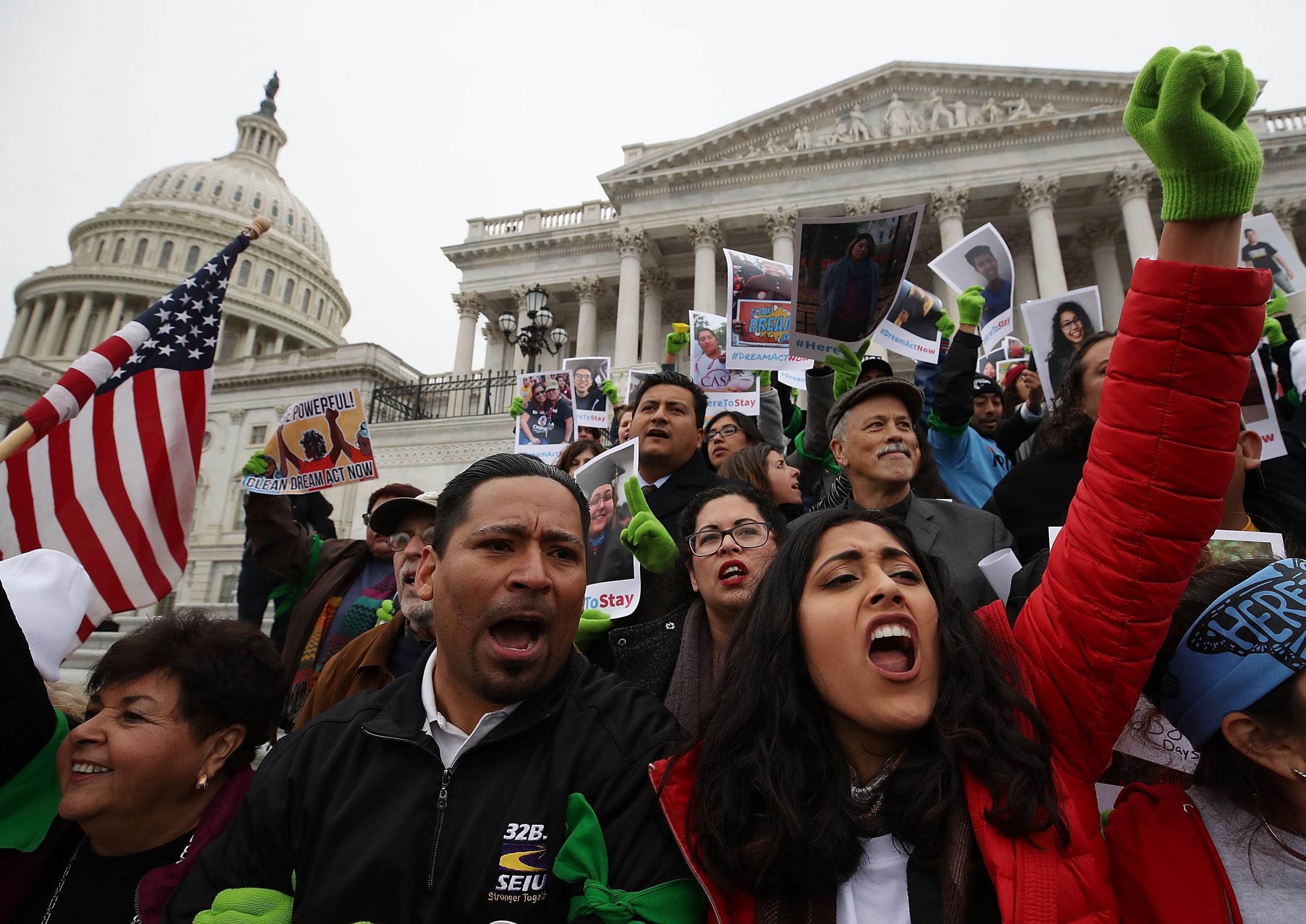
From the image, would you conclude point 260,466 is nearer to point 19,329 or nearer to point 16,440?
point 16,440

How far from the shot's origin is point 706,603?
3.33 metres

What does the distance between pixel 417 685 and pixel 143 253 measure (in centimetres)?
9254

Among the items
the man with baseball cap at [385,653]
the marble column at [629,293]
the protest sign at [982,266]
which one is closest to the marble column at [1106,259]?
the marble column at [629,293]

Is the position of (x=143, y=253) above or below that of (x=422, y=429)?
above

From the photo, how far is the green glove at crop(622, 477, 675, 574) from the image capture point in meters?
3.78

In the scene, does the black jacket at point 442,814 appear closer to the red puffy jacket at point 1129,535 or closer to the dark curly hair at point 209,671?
the red puffy jacket at point 1129,535

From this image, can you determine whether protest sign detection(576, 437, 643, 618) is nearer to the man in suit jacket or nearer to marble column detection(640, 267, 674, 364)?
the man in suit jacket

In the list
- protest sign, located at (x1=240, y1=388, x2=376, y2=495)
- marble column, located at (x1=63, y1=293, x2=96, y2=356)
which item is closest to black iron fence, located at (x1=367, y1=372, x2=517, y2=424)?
protest sign, located at (x1=240, y1=388, x2=376, y2=495)

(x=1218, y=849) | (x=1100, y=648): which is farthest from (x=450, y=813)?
(x=1218, y=849)

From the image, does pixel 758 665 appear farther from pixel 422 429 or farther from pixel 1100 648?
pixel 422 429

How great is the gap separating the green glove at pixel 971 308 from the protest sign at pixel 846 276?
20.7 inches

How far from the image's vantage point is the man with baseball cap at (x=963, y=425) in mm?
5020

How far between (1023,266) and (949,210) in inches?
183

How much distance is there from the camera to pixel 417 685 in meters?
2.61
